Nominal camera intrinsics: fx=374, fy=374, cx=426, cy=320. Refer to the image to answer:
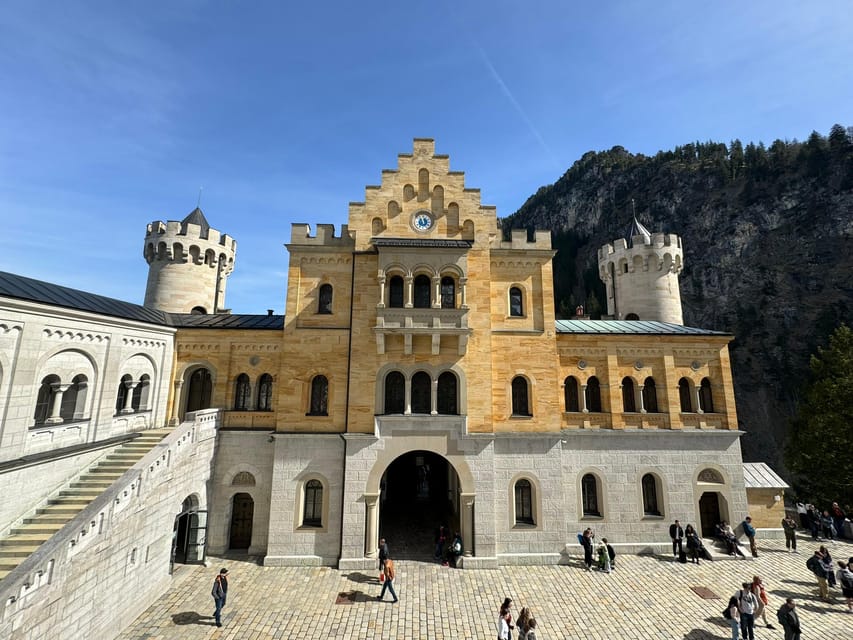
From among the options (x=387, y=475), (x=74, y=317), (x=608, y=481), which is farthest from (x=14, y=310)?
(x=608, y=481)

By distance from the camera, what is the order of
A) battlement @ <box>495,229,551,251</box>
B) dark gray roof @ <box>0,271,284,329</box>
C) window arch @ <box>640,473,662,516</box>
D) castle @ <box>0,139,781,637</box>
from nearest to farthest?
dark gray roof @ <box>0,271,284,329</box>, castle @ <box>0,139,781,637</box>, window arch @ <box>640,473,662,516</box>, battlement @ <box>495,229,551,251</box>

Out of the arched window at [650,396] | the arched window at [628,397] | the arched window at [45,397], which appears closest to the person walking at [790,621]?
the arched window at [628,397]

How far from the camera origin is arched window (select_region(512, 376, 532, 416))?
19.9 metres

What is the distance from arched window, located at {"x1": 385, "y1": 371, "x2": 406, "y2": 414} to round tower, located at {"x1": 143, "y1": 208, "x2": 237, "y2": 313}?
18451 mm

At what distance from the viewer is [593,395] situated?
2127cm

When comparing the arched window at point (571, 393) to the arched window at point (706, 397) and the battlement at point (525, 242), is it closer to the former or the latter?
the arched window at point (706, 397)

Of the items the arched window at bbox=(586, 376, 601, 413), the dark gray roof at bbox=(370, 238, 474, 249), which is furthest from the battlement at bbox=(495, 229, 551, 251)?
the arched window at bbox=(586, 376, 601, 413)

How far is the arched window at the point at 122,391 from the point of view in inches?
695

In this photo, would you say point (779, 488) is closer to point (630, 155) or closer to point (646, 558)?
point (646, 558)

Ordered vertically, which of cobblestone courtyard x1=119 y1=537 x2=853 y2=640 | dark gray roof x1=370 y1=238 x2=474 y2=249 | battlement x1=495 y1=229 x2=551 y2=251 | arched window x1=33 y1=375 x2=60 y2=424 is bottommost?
cobblestone courtyard x1=119 y1=537 x2=853 y2=640

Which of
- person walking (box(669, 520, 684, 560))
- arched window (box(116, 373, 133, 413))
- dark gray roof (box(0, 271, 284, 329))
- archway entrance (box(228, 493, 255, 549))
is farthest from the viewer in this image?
archway entrance (box(228, 493, 255, 549))

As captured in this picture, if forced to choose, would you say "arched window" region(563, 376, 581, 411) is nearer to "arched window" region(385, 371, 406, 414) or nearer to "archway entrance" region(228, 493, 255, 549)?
"arched window" region(385, 371, 406, 414)

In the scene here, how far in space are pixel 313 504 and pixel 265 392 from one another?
6419 mm

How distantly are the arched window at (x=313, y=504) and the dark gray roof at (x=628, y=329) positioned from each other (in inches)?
616
